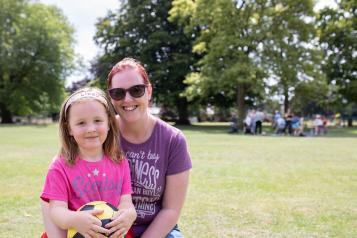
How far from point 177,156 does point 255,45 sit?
3373cm

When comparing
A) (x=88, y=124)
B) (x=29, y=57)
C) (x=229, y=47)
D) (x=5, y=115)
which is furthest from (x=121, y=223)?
(x=5, y=115)

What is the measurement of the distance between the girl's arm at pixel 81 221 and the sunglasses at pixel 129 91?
88 centimetres

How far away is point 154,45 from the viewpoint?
143ft

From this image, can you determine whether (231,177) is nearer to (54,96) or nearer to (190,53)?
(190,53)

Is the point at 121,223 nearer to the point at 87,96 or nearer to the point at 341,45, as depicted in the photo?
the point at 87,96

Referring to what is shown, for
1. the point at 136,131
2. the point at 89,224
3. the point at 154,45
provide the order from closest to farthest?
the point at 89,224
the point at 136,131
the point at 154,45

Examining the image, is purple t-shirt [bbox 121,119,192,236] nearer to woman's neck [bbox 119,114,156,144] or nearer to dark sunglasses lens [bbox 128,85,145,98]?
woman's neck [bbox 119,114,156,144]

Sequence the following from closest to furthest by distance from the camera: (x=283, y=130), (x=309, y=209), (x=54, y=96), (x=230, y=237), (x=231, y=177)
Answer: (x=230, y=237) < (x=309, y=209) < (x=231, y=177) < (x=283, y=130) < (x=54, y=96)

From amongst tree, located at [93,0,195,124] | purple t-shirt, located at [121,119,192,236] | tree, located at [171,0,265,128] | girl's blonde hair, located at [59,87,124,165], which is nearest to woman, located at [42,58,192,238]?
purple t-shirt, located at [121,119,192,236]

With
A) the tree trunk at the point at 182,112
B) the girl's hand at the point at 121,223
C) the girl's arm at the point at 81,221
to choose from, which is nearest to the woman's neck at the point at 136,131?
the girl's hand at the point at 121,223

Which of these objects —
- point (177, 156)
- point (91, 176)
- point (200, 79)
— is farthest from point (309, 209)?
point (200, 79)

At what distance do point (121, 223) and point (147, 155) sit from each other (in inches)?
23.4

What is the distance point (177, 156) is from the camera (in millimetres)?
3354

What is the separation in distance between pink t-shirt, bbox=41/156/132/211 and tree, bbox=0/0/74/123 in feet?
166
